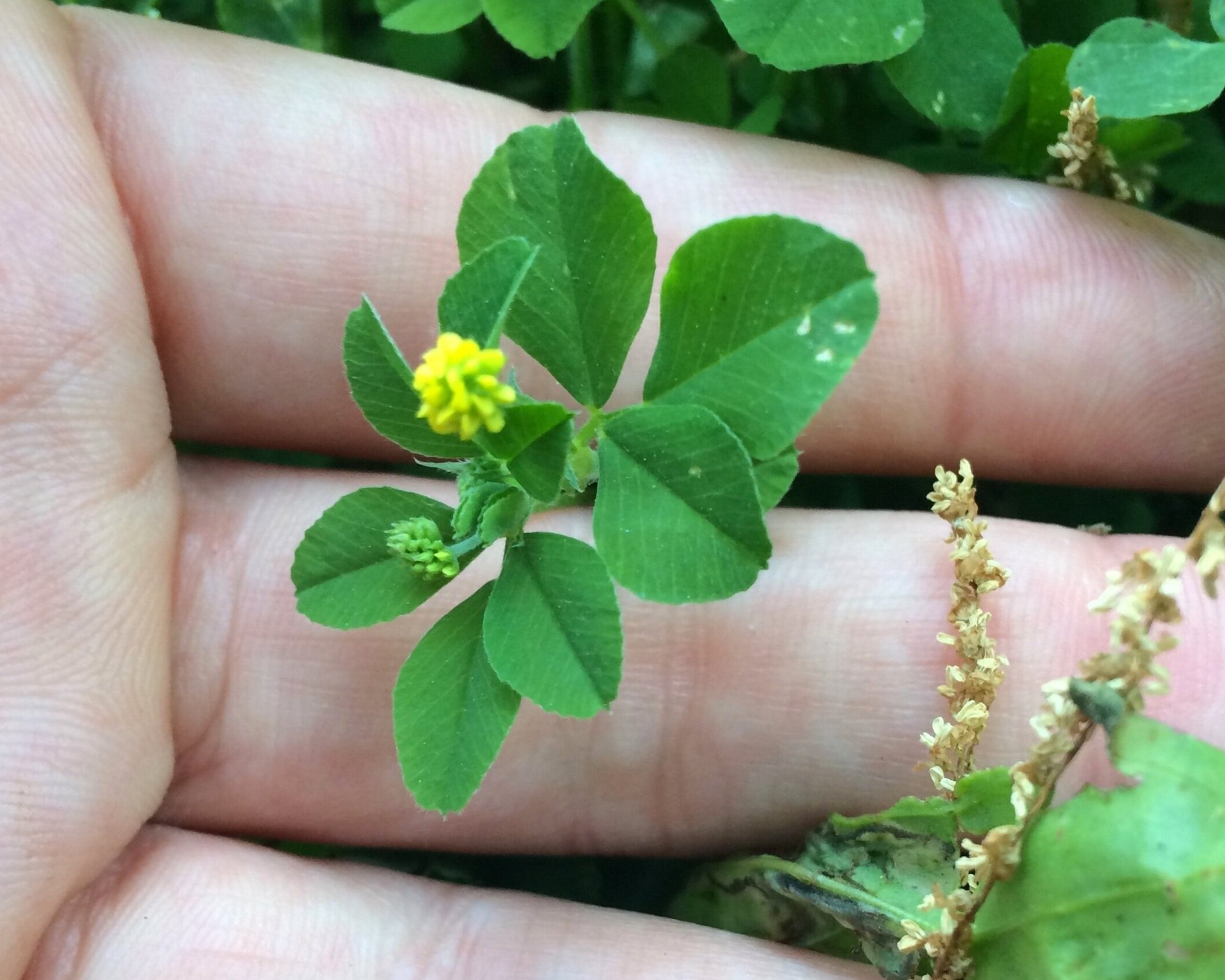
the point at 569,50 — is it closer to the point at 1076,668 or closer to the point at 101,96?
the point at 101,96

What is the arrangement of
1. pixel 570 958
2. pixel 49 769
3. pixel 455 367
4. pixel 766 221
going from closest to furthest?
pixel 455 367 → pixel 766 221 → pixel 49 769 → pixel 570 958

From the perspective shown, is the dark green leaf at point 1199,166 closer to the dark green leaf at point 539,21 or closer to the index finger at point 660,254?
the index finger at point 660,254

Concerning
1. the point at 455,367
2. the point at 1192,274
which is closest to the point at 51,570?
the point at 455,367

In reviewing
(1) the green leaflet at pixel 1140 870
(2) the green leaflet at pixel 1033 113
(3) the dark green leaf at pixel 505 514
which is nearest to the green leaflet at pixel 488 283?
(3) the dark green leaf at pixel 505 514

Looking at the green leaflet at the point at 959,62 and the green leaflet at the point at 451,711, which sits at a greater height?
the green leaflet at the point at 959,62

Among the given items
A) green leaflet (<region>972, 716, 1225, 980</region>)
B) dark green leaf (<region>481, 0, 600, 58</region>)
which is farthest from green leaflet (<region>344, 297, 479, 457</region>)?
green leaflet (<region>972, 716, 1225, 980</region>)

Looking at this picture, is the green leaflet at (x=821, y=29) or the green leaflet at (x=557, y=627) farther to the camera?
the green leaflet at (x=821, y=29)
